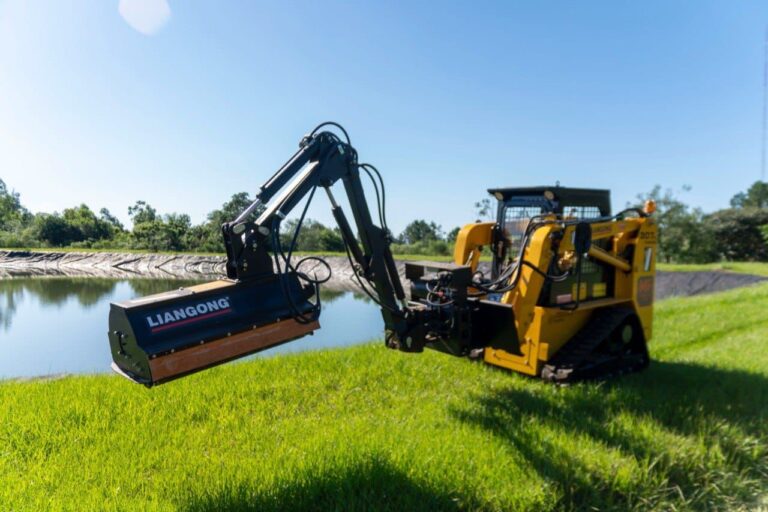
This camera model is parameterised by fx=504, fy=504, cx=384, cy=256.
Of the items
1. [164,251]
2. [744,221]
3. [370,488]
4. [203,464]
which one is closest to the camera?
[370,488]

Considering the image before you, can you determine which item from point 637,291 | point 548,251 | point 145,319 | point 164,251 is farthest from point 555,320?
point 164,251

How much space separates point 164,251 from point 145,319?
3499 centimetres

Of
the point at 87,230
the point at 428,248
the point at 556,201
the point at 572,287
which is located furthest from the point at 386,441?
the point at 87,230

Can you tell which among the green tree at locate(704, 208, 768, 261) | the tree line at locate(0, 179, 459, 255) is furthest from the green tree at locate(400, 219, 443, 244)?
the green tree at locate(704, 208, 768, 261)

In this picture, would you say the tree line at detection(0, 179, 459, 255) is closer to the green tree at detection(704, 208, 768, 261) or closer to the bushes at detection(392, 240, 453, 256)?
the bushes at detection(392, 240, 453, 256)

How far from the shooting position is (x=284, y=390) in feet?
16.4

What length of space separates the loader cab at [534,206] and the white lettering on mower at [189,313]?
387 cm

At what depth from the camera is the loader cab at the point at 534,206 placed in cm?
573

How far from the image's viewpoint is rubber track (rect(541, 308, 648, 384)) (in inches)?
201

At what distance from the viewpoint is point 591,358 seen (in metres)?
5.37

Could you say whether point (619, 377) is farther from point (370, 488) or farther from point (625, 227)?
point (370, 488)

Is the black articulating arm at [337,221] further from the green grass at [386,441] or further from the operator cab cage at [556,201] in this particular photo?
the operator cab cage at [556,201]

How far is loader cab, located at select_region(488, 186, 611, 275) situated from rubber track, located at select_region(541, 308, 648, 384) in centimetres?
118

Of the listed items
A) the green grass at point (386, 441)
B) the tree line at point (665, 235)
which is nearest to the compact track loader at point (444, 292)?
the green grass at point (386, 441)
